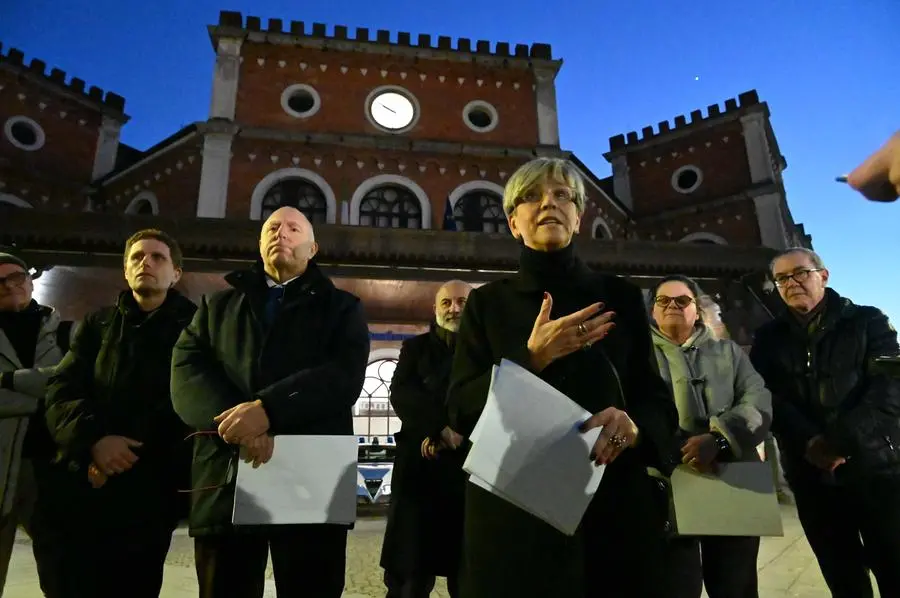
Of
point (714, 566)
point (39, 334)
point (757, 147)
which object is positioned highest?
point (757, 147)

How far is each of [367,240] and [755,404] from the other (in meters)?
6.46

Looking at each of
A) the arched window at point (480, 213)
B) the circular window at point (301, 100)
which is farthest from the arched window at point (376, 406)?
the circular window at point (301, 100)

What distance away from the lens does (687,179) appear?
745 inches

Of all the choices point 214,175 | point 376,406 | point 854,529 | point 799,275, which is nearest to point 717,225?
point 376,406

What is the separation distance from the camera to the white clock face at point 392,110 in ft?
50.5

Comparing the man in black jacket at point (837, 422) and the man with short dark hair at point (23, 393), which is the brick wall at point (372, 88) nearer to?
the man with short dark hair at point (23, 393)

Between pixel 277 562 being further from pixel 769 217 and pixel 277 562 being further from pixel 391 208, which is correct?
pixel 769 217

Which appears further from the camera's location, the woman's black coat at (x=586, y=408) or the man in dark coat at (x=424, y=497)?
the man in dark coat at (x=424, y=497)

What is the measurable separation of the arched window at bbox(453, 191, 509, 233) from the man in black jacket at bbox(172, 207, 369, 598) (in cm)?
1241

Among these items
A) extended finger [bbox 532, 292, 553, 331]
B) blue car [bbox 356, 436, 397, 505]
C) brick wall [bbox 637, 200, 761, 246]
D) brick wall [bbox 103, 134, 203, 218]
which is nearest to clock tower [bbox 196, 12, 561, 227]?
brick wall [bbox 103, 134, 203, 218]

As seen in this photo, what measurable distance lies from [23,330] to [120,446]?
1.41m

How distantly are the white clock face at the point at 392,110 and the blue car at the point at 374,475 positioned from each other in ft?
33.5

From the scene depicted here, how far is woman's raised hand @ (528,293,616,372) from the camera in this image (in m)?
1.27

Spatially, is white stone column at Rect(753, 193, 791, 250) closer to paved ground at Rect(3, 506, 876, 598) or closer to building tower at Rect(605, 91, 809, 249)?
building tower at Rect(605, 91, 809, 249)
